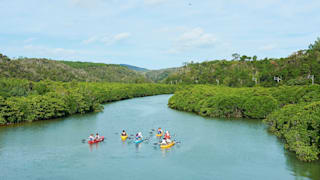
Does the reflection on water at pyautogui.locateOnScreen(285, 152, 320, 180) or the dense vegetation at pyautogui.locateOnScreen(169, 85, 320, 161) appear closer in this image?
the reflection on water at pyautogui.locateOnScreen(285, 152, 320, 180)

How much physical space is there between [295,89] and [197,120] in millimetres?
17770

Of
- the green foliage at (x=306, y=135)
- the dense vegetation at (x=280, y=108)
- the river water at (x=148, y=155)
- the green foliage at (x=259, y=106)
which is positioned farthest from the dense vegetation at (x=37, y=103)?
the green foliage at (x=306, y=135)

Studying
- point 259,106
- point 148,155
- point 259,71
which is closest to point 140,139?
point 148,155

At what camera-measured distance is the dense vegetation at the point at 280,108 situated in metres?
30.1

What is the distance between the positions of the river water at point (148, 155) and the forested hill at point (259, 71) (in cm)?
3539

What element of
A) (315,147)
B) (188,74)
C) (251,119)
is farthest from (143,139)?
(188,74)

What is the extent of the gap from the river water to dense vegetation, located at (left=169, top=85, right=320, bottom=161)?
1.67 meters

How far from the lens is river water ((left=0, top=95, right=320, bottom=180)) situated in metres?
27.8

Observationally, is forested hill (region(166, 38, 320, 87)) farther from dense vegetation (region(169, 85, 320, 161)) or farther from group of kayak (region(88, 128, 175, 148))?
group of kayak (region(88, 128, 175, 148))

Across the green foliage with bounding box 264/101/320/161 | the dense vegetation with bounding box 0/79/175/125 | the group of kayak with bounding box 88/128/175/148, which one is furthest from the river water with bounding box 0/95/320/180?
the dense vegetation with bounding box 0/79/175/125

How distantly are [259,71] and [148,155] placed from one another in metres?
82.7

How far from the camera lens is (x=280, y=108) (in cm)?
5116

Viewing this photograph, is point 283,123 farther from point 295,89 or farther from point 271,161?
point 295,89

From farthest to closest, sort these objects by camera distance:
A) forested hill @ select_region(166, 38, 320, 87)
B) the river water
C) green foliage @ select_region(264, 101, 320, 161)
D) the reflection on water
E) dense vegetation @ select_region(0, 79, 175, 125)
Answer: forested hill @ select_region(166, 38, 320, 87) < dense vegetation @ select_region(0, 79, 175, 125) < green foliage @ select_region(264, 101, 320, 161) < the river water < the reflection on water
